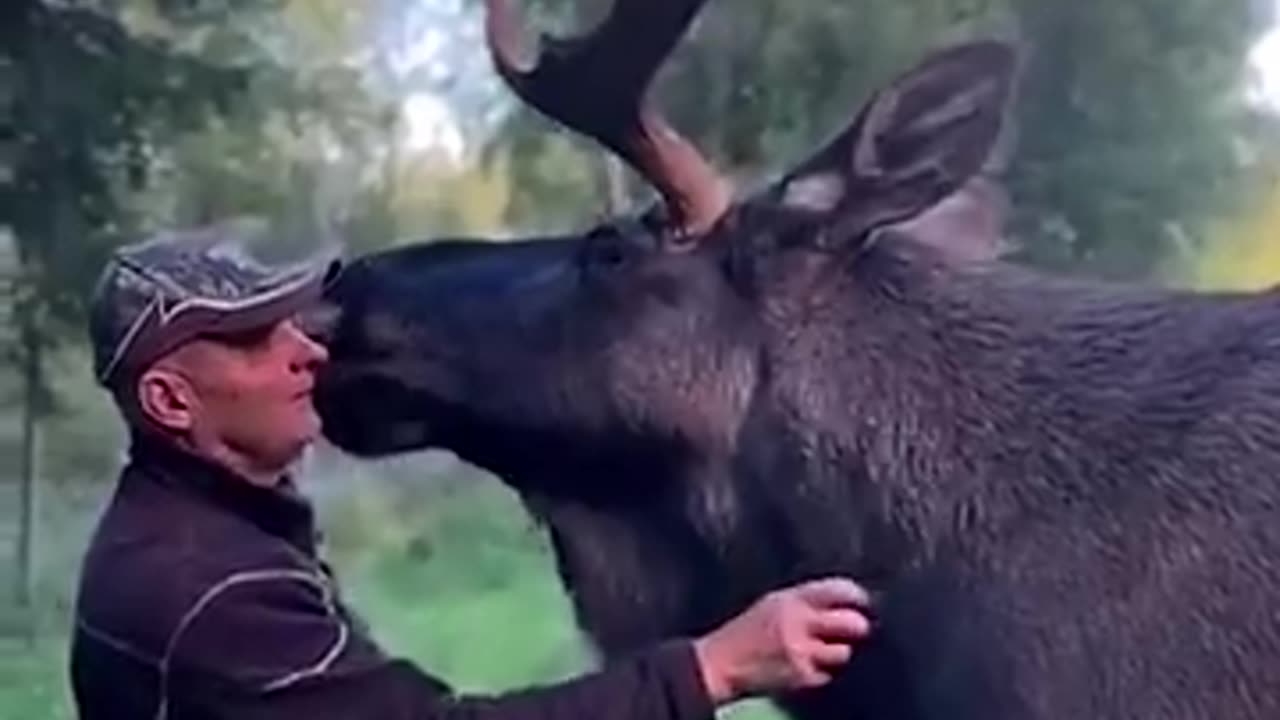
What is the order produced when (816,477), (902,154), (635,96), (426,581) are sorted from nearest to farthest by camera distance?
(816,477), (902,154), (635,96), (426,581)

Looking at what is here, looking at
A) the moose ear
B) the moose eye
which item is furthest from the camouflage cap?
the moose ear

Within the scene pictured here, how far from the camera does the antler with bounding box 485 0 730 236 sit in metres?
5.42

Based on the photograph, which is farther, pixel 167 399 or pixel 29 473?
pixel 29 473

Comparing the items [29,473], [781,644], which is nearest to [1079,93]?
[29,473]

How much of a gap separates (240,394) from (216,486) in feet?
0.39

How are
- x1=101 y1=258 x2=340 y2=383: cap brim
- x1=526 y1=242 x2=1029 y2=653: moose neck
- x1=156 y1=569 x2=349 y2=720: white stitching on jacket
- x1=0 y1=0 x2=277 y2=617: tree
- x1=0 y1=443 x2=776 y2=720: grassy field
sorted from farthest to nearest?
1. x1=0 y1=0 x2=277 y2=617: tree
2. x1=0 y1=443 x2=776 y2=720: grassy field
3. x1=526 y1=242 x2=1029 y2=653: moose neck
4. x1=101 y1=258 x2=340 y2=383: cap brim
5. x1=156 y1=569 x2=349 y2=720: white stitching on jacket

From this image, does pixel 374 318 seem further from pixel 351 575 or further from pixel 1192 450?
pixel 351 575

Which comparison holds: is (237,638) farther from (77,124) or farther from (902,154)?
(77,124)

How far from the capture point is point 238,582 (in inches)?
163

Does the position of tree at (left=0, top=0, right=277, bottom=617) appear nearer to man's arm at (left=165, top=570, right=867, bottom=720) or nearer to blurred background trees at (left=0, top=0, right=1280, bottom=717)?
blurred background trees at (left=0, top=0, right=1280, bottom=717)

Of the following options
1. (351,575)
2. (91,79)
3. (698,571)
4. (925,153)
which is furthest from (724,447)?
(91,79)

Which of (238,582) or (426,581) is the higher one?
(238,582)

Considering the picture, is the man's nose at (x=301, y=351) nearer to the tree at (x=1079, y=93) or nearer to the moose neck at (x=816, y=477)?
the moose neck at (x=816, y=477)

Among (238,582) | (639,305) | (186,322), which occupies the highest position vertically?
(186,322)
